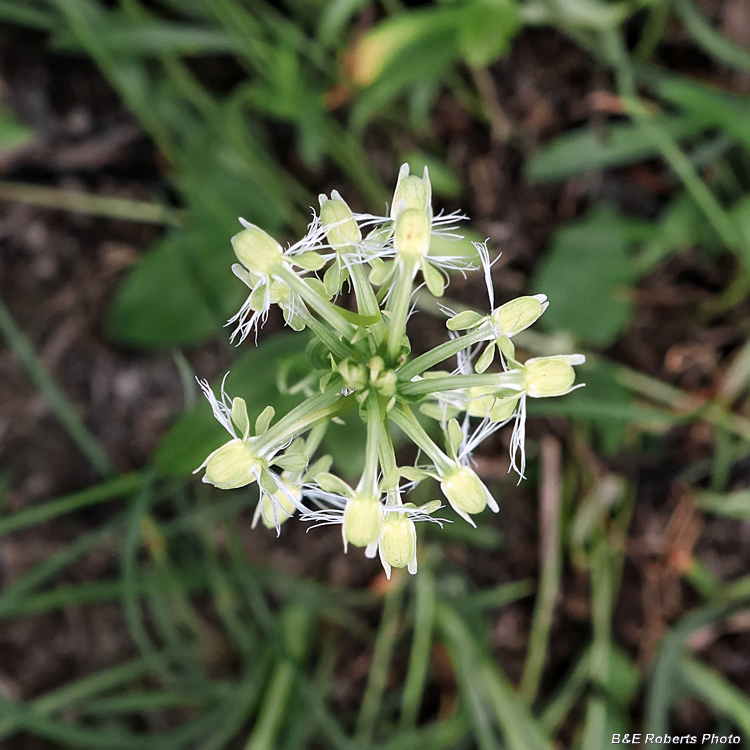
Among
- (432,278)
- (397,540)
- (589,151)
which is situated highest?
(589,151)

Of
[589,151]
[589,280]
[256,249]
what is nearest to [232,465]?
[256,249]

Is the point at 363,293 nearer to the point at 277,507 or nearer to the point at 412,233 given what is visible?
the point at 412,233

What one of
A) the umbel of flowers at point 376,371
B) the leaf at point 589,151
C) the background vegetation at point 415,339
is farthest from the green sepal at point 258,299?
the leaf at point 589,151

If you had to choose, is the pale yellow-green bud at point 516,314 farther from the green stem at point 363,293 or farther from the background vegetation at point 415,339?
the background vegetation at point 415,339

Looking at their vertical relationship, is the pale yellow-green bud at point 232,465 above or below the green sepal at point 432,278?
below

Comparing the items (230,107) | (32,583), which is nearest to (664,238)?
(230,107)
